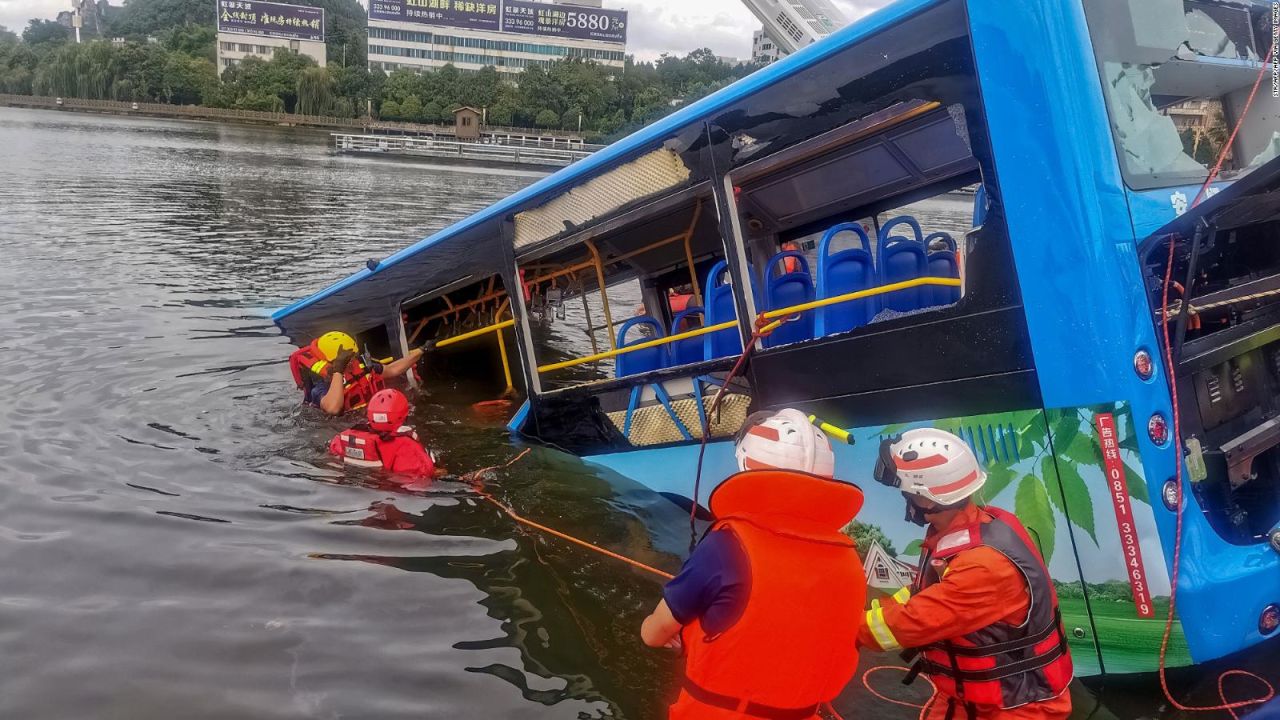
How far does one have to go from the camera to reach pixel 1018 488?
4148 mm

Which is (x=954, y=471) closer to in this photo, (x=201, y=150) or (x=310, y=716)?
(x=310, y=716)

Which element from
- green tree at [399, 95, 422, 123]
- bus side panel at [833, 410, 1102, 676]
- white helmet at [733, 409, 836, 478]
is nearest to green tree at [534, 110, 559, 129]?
green tree at [399, 95, 422, 123]

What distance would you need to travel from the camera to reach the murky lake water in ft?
14.7

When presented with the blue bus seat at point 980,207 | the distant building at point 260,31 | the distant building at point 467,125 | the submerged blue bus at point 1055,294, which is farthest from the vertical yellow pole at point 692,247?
the distant building at point 260,31

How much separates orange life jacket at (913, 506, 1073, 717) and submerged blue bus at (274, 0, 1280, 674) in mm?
725

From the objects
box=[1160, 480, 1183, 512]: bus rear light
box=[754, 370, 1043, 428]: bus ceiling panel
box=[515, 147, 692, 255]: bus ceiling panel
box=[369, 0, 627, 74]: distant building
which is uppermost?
box=[369, 0, 627, 74]: distant building

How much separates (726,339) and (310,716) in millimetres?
3396

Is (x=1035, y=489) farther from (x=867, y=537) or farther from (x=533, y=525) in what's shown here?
(x=533, y=525)

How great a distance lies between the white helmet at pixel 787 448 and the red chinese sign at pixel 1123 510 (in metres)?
1.57

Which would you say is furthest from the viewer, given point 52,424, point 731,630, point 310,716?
point 52,424

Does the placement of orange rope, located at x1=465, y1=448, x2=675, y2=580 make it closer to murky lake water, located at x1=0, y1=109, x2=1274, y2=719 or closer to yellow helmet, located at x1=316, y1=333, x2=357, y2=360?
murky lake water, located at x1=0, y1=109, x2=1274, y2=719

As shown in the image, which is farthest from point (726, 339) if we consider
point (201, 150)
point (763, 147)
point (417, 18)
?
point (417, 18)

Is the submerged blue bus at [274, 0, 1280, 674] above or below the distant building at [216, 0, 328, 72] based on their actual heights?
below

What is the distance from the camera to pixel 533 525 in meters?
6.64
